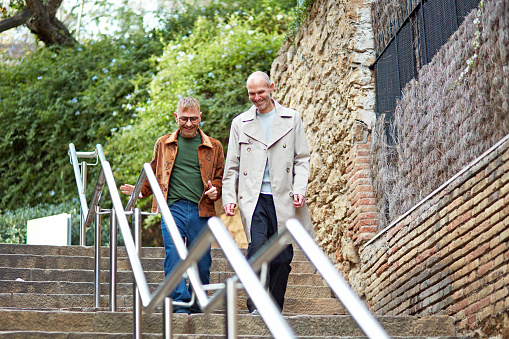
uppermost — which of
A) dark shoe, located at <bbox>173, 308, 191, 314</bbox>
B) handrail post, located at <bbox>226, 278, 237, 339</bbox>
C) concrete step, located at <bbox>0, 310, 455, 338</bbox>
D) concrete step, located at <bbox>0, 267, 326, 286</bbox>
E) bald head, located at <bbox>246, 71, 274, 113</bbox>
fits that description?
bald head, located at <bbox>246, 71, 274, 113</bbox>

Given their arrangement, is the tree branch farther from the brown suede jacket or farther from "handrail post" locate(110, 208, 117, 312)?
"handrail post" locate(110, 208, 117, 312)

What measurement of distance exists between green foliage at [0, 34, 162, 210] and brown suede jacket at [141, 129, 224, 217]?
8503mm

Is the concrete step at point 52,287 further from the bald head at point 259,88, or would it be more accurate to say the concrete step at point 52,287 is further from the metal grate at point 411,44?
the metal grate at point 411,44

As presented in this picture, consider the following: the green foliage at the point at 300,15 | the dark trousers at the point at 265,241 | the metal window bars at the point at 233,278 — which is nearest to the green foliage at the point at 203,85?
the green foliage at the point at 300,15

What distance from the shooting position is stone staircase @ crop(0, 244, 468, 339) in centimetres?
368

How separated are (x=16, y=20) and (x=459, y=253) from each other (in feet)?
41.8

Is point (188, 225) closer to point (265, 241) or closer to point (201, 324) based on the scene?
point (265, 241)

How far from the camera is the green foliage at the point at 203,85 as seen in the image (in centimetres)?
1137

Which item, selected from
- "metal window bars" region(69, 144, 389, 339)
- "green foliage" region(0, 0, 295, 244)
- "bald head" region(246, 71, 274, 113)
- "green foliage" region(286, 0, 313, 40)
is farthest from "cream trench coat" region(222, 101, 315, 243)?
"green foliage" region(0, 0, 295, 244)

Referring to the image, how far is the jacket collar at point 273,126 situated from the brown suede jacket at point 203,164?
1.09 ft

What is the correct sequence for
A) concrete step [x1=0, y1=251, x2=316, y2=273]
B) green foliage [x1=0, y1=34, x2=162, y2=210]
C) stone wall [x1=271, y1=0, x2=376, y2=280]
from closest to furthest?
1. concrete step [x1=0, y1=251, x2=316, y2=273]
2. stone wall [x1=271, y1=0, x2=376, y2=280]
3. green foliage [x1=0, y1=34, x2=162, y2=210]

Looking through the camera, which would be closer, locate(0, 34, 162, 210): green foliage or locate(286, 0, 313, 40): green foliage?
locate(286, 0, 313, 40): green foliage

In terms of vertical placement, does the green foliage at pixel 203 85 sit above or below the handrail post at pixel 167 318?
above

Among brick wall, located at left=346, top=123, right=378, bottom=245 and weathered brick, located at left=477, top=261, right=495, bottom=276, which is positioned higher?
brick wall, located at left=346, top=123, right=378, bottom=245
